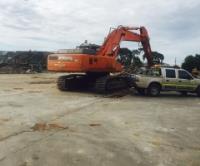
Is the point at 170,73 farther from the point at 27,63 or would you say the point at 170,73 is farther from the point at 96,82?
the point at 27,63

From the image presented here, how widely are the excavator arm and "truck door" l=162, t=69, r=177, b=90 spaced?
3.91 m

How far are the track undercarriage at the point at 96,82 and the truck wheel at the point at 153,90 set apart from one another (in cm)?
120

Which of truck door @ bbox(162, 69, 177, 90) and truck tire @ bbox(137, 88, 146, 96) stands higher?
truck door @ bbox(162, 69, 177, 90)

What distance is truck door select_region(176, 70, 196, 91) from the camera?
23.1 metres

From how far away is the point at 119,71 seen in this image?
2483 cm

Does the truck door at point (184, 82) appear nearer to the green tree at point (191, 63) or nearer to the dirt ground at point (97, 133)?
the dirt ground at point (97, 133)

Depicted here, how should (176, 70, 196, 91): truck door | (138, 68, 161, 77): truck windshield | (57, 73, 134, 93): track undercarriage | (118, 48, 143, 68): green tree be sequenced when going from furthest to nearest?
(118, 48, 143, 68): green tree
(176, 70, 196, 91): truck door
(138, 68, 161, 77): truck windshield
(57, 73, 134, 93): track undercarriage

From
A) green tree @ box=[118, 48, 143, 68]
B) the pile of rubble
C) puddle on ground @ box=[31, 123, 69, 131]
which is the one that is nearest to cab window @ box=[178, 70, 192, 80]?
green tree @ box=[118, 48, 143, 68]

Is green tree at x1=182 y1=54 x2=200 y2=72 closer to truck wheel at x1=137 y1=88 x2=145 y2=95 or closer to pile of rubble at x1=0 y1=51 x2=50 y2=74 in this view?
truck wheel at x1=137 y1=88 x2=145 y2=95

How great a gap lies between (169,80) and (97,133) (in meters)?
12.2

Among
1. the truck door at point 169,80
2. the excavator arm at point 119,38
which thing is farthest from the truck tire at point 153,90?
the excavator arm at point 119,38

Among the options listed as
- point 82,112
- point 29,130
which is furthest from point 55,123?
point 82,112

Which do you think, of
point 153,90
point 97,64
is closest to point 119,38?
point 97,64

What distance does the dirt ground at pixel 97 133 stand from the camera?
8711 millimetres
